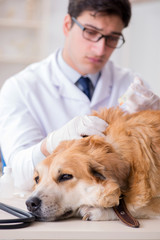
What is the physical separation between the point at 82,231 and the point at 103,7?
1327mm

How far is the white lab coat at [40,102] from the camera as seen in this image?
5.91ft

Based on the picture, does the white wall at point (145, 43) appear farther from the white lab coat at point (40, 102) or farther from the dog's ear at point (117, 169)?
the dog's ear at point (117, 169)

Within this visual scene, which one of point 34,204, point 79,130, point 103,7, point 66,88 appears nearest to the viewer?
point 34,204

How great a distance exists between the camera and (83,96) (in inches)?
80.6

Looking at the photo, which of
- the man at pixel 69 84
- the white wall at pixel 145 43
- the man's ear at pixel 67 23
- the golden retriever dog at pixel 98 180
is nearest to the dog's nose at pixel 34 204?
the golden retriever dog at pixel 98 180

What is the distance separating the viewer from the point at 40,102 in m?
2.04

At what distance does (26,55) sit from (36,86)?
2.90 meters

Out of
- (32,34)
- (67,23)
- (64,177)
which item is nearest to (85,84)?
(67,23)

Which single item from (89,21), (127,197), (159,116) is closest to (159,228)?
(127,197)

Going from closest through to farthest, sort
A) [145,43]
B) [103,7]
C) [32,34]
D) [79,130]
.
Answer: [79,130] < [103,7] < [145,43] < [32,34]

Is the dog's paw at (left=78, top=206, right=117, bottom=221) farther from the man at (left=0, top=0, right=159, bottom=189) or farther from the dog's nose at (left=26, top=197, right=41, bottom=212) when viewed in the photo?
the man at (left=0, top=0, right=159, bottom=189)

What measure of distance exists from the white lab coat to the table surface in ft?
2.34

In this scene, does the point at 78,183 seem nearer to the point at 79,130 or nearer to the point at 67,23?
the point at 79,130

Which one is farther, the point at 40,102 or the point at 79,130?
the point at 40,102
